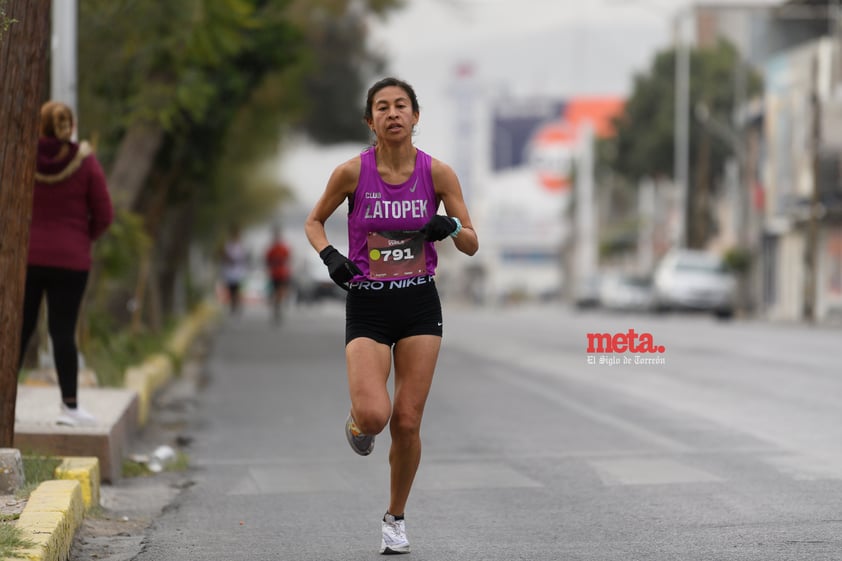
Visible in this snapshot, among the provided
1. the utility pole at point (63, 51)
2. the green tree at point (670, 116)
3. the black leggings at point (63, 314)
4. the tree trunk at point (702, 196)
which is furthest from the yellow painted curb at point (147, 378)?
the green tree at point (670, 116)

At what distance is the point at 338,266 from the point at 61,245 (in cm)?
357

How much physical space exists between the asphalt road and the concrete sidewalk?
424 millimetres

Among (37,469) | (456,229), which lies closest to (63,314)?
Answer: (37,469)

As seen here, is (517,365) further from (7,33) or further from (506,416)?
(7,33)

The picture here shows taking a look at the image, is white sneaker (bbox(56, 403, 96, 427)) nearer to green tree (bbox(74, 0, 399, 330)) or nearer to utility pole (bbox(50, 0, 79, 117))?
utility pole (bbox(50, 0, 79, 117))

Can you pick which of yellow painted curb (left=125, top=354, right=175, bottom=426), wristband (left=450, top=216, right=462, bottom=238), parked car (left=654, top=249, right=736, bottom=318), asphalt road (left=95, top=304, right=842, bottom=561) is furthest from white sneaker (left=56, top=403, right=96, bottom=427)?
parked car (left=654, top=249, right=736, bottom=318)

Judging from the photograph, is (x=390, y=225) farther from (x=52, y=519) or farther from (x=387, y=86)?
(x=52, y=519)

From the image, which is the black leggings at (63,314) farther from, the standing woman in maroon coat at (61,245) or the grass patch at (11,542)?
the grass patch at (11,542)

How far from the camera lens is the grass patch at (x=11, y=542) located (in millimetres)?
5914

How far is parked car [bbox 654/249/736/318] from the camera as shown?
2015 inches

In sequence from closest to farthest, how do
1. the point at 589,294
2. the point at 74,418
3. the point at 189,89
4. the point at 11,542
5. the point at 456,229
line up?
the point at 11,542 < the point at 456,229 < the point at 74,418 < the point at 189,89 < the point at 589,294

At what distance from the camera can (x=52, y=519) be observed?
22.1ft

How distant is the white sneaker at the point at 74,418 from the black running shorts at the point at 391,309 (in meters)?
3.28

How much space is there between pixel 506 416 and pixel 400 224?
21.9 feet
